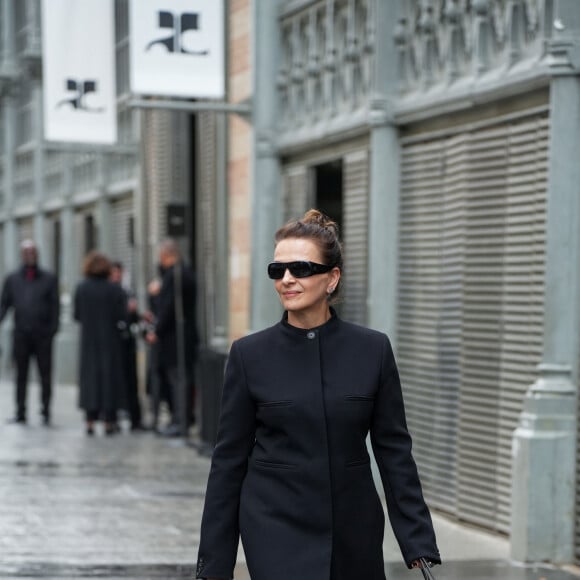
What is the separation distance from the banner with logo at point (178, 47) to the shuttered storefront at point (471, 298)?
8.56ft

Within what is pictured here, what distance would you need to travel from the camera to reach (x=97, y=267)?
15688 mm

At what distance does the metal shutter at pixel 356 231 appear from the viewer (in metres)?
11.8

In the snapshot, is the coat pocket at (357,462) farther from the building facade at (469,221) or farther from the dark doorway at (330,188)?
the dark doorway at (330,188)

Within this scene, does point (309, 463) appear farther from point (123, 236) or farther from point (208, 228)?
point (123, 236)

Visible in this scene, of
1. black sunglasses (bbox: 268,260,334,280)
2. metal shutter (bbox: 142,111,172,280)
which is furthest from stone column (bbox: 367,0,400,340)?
metal shutter (bbox: 142,111,172,280)

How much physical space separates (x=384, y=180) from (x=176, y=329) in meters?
4.55

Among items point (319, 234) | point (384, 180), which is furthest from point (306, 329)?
point (384, 180)

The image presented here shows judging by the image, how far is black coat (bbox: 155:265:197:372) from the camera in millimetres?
14898

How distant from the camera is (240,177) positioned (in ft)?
48.4

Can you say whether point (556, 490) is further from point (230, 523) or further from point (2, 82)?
point (2, 82)

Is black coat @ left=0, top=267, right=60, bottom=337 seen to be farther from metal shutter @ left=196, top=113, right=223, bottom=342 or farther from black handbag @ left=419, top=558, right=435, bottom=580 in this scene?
black handbag @ left=419, top=558, right=435, bottom=580

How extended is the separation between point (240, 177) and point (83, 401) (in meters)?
3.06

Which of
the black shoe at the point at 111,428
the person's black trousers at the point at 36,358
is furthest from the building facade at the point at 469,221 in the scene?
the person's black trousers at the point at 36,358

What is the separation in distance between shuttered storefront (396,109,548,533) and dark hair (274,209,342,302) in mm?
4205
